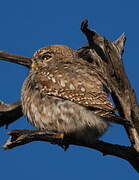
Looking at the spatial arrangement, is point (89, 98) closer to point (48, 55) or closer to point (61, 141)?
point (61, 141)

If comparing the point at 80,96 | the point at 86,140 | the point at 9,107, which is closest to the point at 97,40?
the point at 80,96

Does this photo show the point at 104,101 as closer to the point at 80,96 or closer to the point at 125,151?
the point at 80,96

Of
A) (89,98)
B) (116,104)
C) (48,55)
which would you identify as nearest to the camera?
(116,104)

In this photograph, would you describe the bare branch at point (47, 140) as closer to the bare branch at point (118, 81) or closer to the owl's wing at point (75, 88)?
the bare branch at point (118, 81)

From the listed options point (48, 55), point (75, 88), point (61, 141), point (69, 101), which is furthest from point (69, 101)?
point (48, 55)

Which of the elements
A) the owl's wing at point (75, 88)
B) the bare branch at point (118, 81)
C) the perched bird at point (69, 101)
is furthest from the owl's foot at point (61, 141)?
the bare branch at point (118, 81)

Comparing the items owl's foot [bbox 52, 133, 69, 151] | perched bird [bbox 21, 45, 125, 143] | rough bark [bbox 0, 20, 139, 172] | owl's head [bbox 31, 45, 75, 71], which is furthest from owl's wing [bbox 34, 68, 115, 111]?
owl's head [bbox 31, 45, 75, 71]
